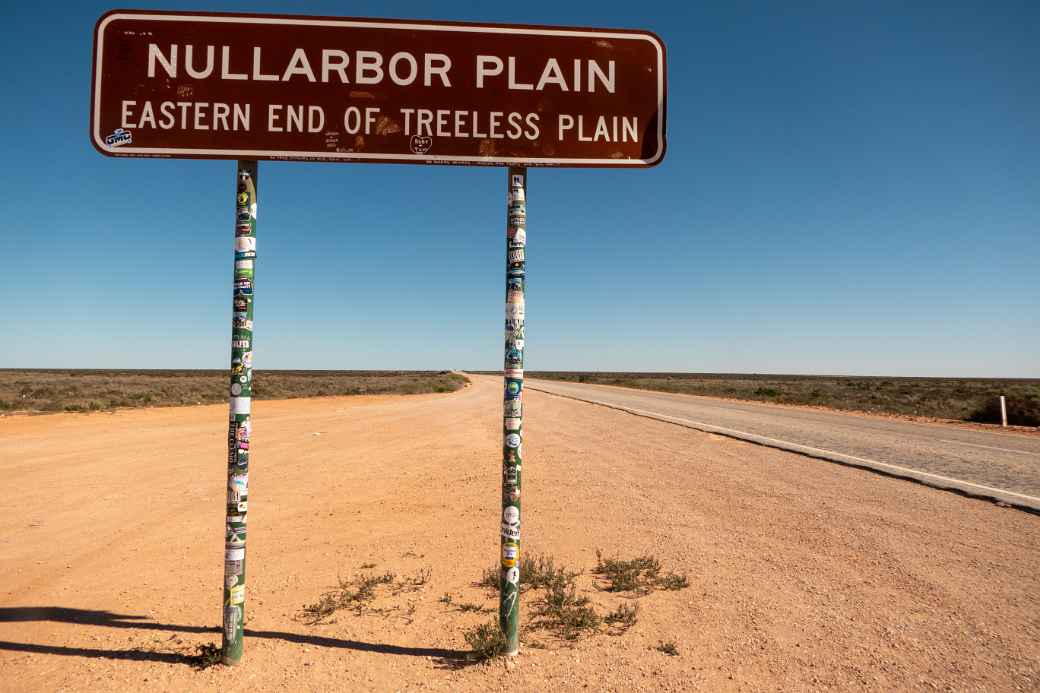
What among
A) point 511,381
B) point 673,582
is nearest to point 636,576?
point 673,582

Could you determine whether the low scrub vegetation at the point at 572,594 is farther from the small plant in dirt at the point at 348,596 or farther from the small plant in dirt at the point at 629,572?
the small plant in dirt at the point at 348,596

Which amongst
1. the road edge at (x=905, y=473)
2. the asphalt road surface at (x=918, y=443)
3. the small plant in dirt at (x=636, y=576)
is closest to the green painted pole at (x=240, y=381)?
the small plant in dirt at (x=636, y=576)

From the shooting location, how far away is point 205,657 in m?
3.30

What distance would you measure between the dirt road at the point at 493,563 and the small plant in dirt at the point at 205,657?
0.31 ft

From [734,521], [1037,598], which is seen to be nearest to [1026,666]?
[1037,598]

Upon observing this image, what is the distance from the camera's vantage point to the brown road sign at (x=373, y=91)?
3.26 metres

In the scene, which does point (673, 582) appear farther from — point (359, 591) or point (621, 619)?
point (359, 591)

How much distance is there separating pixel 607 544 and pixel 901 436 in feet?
40.4

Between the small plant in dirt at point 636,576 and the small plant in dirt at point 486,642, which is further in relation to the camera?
the small plant in dirt at point 636,576

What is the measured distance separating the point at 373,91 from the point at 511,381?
1.96m

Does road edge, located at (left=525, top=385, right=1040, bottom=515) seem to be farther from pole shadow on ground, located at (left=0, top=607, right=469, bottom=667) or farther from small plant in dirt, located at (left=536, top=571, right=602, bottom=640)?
pole shadow on ground, located at (left=0, top=607, right=469, bottom=667)

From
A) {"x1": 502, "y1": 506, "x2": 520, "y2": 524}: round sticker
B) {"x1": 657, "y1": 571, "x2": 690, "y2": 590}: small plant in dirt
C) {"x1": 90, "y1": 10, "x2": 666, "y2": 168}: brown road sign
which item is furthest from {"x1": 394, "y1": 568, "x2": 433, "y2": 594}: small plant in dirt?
{"x1": 90, "y1": 10, "x2": 666, "y2": 168}: brown road sign

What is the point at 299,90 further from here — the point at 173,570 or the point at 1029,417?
the point at 1029,417

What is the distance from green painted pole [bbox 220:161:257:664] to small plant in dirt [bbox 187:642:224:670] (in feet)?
0.69
